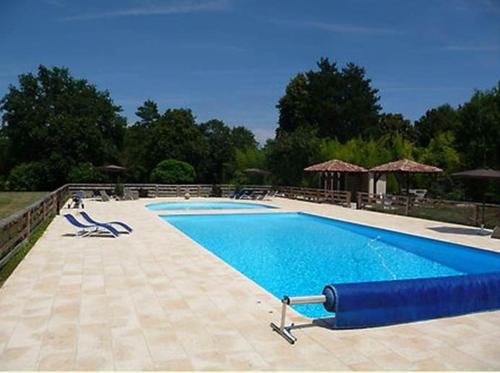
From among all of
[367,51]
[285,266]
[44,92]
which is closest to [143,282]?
[285,266]

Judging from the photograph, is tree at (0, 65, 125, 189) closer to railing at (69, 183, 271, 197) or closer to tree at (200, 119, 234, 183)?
railing at (69, 183, 271, 197)

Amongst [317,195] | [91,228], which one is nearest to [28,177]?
[317,195]

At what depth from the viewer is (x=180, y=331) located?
4.10 m

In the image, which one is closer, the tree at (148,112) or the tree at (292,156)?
the tree at (292,156)

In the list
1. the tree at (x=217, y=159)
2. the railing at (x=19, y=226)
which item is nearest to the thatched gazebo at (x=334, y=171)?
the tree at (x=217, y=159)

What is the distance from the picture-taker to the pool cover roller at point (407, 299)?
4.30m

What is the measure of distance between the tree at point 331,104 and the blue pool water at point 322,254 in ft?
70.1

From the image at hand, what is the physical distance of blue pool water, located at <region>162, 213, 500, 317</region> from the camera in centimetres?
803

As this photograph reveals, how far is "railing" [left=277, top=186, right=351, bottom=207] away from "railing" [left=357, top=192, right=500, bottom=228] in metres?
1.38

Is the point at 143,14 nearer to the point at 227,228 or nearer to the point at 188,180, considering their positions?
the point at 227,228

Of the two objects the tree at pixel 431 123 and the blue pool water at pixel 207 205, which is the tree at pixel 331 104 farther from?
the blue pool water at pixel 207 205

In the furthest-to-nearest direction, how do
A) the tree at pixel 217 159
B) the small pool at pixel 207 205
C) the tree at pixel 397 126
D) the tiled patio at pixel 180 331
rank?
the tree at pixel 397 126 → the tree at pixel 217 159 → the small pool at pixel 207 205 → the tiled patio at pixel 180 331

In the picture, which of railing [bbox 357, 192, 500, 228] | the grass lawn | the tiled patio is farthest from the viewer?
the grass lawn

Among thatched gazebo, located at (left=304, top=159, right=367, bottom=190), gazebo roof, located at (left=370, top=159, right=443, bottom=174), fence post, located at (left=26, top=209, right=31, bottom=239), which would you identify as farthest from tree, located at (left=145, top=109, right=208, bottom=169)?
fence post, located at (left=26, top=209, right=31, bottom=239)
